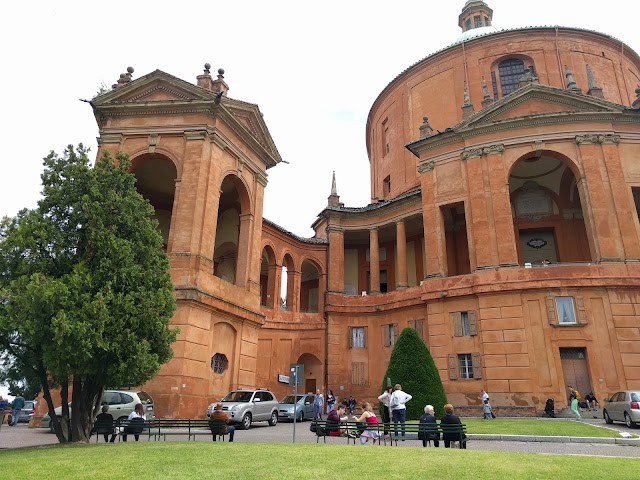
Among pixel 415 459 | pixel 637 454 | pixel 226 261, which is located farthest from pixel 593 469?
pixel 226 261

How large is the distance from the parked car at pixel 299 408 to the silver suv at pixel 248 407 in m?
2.65

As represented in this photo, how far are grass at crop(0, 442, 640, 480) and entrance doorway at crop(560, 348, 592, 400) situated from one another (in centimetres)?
1409

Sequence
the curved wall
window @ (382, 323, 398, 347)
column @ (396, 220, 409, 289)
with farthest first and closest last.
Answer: the curved wall → column @ (396, 220, 409, 289) → window @ (382, 323, 398, 347)

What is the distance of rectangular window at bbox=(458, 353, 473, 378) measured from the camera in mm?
23312

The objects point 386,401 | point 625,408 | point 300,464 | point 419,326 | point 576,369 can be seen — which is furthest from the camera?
point 419,326

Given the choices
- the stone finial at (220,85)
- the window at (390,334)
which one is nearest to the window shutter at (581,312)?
the window at (390,334)

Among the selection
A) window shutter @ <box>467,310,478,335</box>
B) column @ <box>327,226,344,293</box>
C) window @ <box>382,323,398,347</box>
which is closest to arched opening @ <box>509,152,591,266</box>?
window shutter @ <box>467,310,478,335</box>

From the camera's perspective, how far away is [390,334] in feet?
98.6

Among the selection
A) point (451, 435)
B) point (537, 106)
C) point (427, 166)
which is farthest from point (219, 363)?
point (537, 106)

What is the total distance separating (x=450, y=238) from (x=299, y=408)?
46.9 ft

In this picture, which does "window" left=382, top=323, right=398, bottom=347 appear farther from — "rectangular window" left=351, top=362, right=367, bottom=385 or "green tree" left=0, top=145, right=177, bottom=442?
"green tree" left=0, top=145, right=177, bottom=442

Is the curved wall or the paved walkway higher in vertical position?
the curved wall

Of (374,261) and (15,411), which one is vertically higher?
(374,261)

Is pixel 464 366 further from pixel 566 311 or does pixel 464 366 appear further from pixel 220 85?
pixel 220 85
